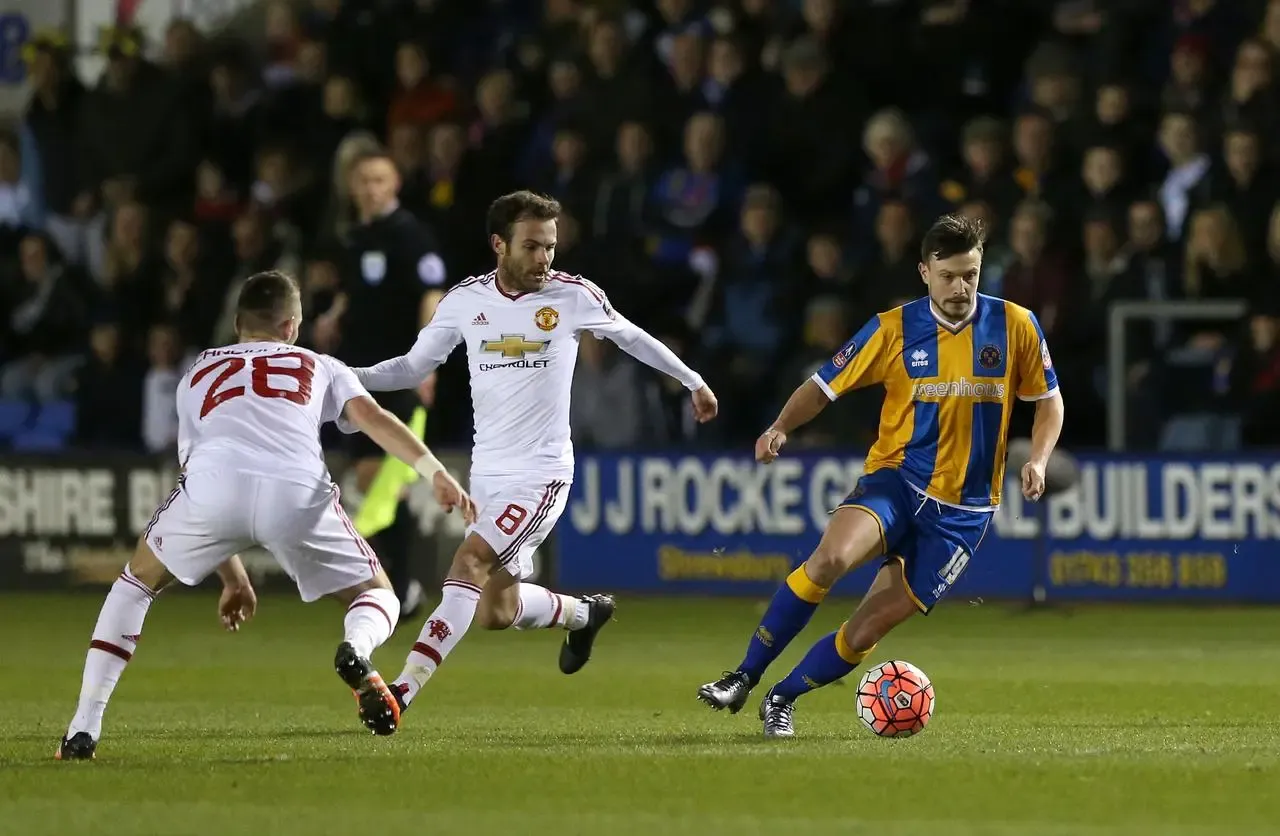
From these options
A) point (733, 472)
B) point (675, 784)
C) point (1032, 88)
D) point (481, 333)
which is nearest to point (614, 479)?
point (733, 472)

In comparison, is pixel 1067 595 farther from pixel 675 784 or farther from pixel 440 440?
pixel 675 784

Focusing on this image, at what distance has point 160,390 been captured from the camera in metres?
16.7

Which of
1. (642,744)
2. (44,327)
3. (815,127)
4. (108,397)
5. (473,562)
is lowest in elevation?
(642,744)

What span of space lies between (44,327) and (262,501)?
35.5 ft

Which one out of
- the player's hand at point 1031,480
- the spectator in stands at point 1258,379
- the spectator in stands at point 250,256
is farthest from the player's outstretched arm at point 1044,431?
the spectator in stands at point 250,256

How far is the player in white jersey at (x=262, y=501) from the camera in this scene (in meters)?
7.71

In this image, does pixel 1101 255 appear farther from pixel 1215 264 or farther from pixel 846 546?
pixel 846 546

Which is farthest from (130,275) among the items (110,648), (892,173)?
(110,648)

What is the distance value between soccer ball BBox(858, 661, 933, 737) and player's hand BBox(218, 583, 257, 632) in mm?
2181

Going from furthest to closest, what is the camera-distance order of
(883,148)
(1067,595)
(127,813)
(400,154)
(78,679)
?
(400,154)
(883,148)
(1067,595)
(78,679)
(127,813)

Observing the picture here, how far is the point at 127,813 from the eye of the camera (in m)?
6.55

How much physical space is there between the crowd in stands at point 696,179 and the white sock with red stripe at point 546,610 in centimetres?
329

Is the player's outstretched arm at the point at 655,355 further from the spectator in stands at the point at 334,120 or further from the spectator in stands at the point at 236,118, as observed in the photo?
the spectator in stands at the point at 236,118

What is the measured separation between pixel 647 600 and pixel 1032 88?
4402 millimetres
